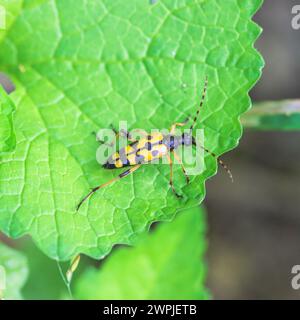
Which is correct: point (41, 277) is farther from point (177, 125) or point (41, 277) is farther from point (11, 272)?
point (177, 125)

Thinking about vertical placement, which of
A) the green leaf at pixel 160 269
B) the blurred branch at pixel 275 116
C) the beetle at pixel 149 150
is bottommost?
the green leaf at pixel 160 269

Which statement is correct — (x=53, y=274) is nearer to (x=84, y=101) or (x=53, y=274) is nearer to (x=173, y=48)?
(x=84, y=101)

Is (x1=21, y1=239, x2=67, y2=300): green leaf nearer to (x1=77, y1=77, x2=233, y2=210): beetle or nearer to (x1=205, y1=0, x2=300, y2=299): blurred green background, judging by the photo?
(x1=205, y1=0, x2=300, y2=299): blurred green background

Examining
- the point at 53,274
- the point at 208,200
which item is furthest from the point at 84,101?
the point at 208,200

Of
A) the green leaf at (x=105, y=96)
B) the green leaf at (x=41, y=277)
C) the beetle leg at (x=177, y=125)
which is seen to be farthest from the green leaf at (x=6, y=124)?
the green leaf at (x=41, y=277)

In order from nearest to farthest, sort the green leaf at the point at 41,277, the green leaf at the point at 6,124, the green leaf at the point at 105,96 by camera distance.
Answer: the green leaf at the point at 6,124 < the green leaf at the point at 105,96 < the green leaf at the point at 41,277

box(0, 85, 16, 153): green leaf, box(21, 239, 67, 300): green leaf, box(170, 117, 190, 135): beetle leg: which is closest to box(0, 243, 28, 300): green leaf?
box(21, 239, 67, 300): green leaf

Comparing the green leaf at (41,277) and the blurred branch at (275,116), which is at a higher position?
the blurred branch at (275,116)

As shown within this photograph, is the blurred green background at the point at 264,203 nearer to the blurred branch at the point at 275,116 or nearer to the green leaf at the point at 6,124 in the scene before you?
the blurred branch at the point at 275,116
